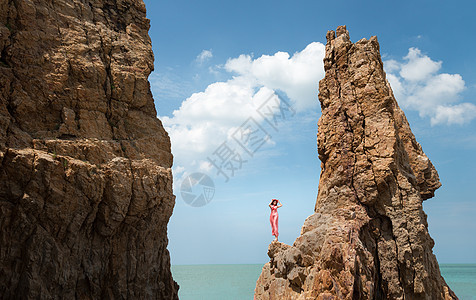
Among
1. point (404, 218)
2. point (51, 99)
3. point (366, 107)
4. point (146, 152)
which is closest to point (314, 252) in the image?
point (404, 218)

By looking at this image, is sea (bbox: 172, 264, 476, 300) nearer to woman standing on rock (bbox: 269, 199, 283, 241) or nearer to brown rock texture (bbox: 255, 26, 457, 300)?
woman standing on rock (bbox: 269, 199, 283, 241)

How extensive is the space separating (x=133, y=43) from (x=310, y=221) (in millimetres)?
11338

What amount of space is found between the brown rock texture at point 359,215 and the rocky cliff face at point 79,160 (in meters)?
5.95

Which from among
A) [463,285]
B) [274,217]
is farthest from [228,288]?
[274,217]

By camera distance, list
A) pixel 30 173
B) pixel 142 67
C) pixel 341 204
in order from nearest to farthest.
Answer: pixel 30 173 → pixel 341 204 → pixel 142 67

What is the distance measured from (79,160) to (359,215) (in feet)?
35.2

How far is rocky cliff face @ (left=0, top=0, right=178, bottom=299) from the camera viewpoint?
12.6 metres

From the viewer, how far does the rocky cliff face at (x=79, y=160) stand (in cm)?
1261

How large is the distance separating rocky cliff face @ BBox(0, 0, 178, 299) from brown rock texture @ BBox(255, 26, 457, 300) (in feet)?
19.5

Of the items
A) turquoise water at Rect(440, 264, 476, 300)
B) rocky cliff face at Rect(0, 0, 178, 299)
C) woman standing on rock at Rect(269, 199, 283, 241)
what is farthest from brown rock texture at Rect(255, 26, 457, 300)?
turquoise water at Rect(440, 264, 476, 300)

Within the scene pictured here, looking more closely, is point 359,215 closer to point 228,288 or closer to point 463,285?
point 228,288

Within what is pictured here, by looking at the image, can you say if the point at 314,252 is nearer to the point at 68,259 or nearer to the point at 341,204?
the point at 341,204

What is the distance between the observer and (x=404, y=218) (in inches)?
556

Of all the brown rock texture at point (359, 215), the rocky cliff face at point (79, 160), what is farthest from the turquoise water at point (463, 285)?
the rocky cliff face at point (79, 160)
